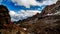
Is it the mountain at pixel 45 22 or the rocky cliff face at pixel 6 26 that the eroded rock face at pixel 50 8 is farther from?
the rocky cliff face at pixel 6 26

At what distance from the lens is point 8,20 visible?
44.2m

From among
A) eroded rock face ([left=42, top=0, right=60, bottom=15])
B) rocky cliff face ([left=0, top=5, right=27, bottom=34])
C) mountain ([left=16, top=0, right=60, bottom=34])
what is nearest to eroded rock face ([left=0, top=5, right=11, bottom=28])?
rocky cliff face ([left=0, top=5, right=27, bottom=34])

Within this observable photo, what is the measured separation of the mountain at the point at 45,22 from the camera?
2137 inches

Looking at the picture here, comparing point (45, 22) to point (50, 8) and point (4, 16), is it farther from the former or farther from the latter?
point (50, 8)

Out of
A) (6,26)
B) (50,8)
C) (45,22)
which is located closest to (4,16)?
(6,26)

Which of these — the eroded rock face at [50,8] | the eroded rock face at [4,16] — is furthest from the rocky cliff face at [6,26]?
the eroded rock face at [50,8]

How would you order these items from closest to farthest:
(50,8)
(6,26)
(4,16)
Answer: (6,26) → (4,16) → (50,8)

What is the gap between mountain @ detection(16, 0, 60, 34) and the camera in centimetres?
5429

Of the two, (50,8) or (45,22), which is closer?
(45,22)

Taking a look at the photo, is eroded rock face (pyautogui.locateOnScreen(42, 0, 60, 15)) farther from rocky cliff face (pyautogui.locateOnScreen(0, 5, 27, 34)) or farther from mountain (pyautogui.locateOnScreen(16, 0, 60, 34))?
rocky cliff face (pyautogui.locateOnScreen(0, 5, 27, 34))

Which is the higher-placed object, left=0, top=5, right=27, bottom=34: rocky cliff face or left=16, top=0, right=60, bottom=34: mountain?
left=0, top=5, right=27, bottom=34: rocky cliff face

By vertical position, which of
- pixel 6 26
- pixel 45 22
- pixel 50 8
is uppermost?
pixel 6 26

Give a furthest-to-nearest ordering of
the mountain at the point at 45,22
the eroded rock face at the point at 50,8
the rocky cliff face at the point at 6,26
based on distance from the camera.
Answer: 1. the eroded rock face at the point at 50,8
2. the mountain at the point at 45,22
3. the rocky cliff face at the point at 6,26

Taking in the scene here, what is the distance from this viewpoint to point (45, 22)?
227ft
